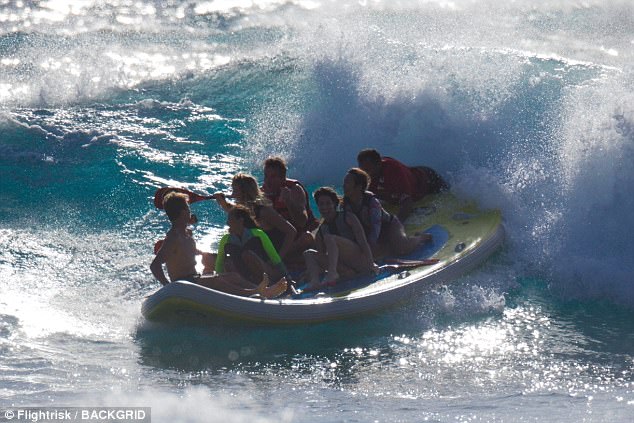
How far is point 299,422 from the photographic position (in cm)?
595

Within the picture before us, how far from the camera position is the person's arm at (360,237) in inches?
310

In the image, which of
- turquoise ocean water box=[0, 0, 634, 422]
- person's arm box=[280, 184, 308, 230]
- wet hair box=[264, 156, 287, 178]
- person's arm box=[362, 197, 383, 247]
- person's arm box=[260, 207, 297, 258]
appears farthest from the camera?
wet hair box=[264, 156, 287, 178]

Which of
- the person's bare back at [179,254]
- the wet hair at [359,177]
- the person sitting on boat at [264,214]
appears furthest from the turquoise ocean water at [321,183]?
the wet hair at [359,177]

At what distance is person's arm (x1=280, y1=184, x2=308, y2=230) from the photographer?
832 cm

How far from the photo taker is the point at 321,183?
11.6 meters

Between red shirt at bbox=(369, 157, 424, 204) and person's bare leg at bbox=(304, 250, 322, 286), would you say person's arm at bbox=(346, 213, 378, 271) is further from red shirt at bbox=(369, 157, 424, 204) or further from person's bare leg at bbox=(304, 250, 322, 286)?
red shirt at bbox=(369, 157, 424, 204)

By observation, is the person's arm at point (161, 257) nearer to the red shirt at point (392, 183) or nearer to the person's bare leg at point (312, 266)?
the person's bare leg at point (312, 266)

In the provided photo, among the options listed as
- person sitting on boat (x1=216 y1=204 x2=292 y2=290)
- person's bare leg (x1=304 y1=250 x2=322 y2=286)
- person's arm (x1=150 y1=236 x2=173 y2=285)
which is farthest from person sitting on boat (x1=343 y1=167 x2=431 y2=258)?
person's arm (x1=150 y1=236 x2=173 y2=285)

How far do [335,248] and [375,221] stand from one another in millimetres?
541

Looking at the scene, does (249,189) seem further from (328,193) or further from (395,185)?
(395,185)

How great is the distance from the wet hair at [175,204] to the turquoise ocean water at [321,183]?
0.86 meters

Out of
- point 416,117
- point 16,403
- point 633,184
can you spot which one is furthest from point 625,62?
point 16,403

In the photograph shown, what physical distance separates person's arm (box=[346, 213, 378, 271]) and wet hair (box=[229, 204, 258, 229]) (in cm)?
77

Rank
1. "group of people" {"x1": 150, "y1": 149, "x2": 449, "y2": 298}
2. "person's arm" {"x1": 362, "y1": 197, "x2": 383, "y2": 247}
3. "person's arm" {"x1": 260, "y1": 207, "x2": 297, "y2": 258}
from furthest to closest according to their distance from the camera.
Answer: "person's arm" {"x1": 362, "y1": 197, "x2": 383, "y2": 247} < "person's arm" {"x1": 260, "y1": 207, "x2": 297, "y2": 258} < "group of people" {"x1": 150, "y1": 149, "x2": 449, "y2": 298}
